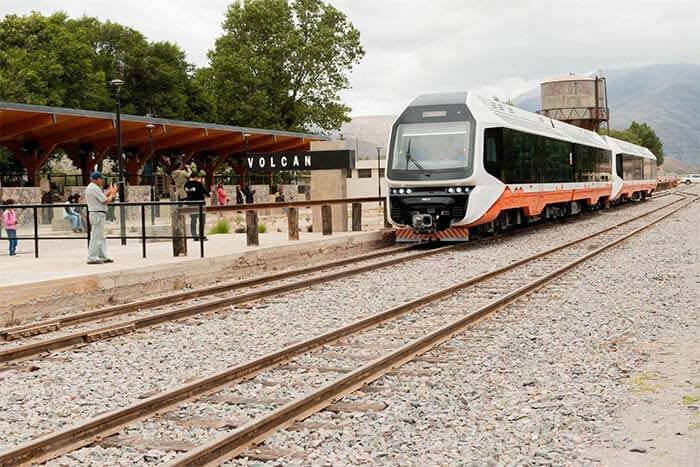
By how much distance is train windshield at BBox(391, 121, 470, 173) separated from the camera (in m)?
18.5

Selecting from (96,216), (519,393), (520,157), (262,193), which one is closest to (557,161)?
(520,157)

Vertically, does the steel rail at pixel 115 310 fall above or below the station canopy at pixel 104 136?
below

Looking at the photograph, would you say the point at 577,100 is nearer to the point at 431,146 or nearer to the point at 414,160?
the point at 431,146

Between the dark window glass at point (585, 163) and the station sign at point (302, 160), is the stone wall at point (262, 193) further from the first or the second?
the station sign at point (302, 160)

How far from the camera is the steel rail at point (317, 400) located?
4.91m

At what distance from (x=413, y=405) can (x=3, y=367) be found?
378 cm

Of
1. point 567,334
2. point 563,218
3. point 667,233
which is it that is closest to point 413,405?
point 567,334

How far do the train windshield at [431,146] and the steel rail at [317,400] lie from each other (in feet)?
28.2

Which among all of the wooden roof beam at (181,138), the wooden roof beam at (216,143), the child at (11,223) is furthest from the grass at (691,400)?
the wooden roof beam at (216,143)

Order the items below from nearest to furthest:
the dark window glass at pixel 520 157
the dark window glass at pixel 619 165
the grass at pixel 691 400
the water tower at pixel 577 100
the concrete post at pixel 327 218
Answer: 1. the grass at pixel 691 400
2. the dark window glass at pixel 520 157
3. the concrete post at pixel 327 218
4. the dark window glass at pixel 619 165
5. the water tower at pixel 577 100

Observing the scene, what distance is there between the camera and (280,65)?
2392 inches

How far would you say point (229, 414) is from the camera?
5.93 meters

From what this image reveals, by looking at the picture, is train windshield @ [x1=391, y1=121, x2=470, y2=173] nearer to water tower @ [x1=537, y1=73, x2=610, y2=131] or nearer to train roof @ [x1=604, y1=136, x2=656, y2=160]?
train roof @ [x1=604, y1=136, x2=656, y2=160]

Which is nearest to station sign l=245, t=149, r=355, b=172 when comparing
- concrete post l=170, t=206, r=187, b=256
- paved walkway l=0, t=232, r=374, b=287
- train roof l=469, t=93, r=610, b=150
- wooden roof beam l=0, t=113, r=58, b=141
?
paved walkway l=0, t=232, r=374, b=287
